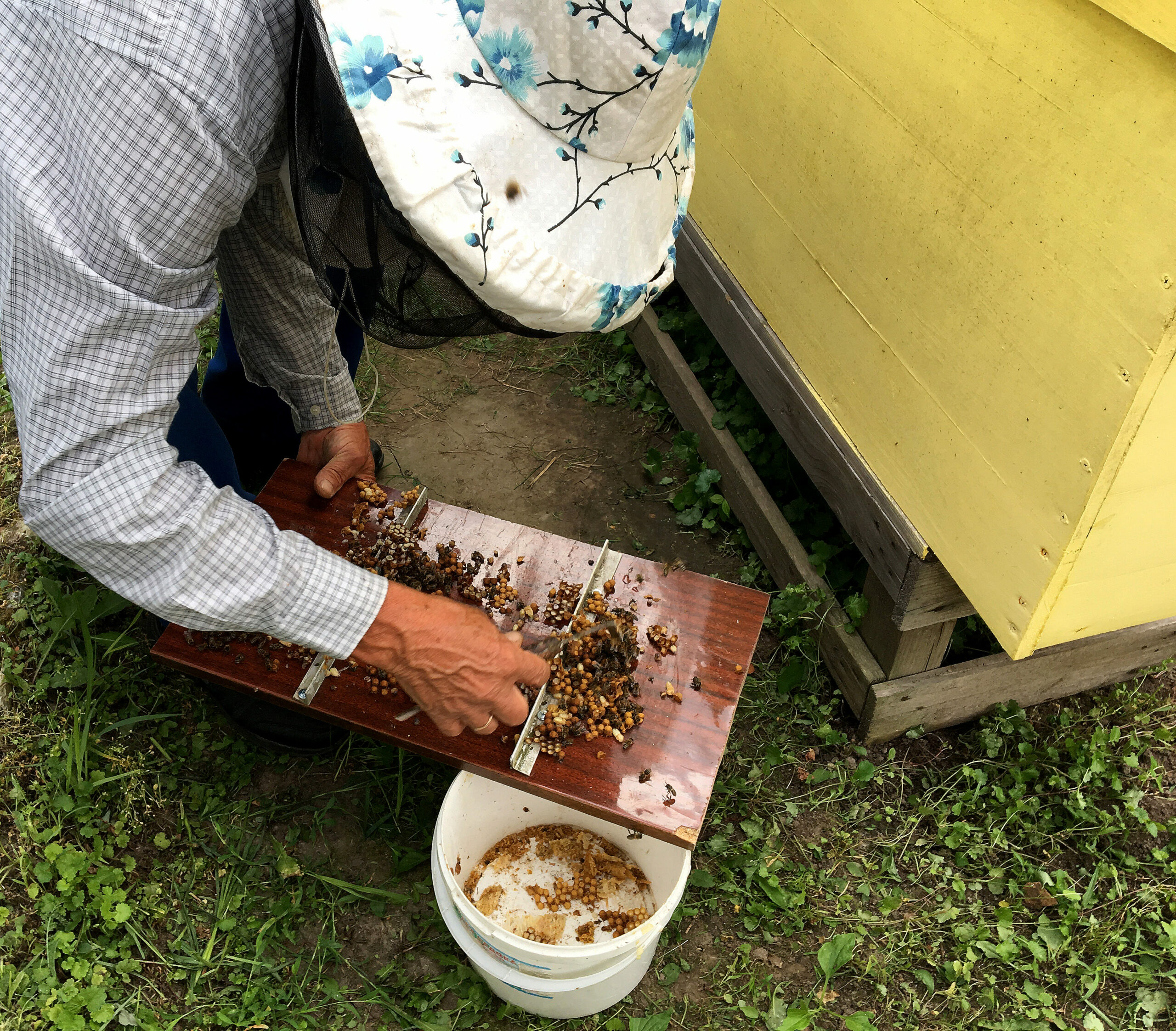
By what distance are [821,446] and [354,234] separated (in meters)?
1.72

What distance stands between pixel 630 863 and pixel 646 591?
0.76 meters

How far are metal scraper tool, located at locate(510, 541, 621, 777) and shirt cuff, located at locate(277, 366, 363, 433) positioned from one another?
0.87 m

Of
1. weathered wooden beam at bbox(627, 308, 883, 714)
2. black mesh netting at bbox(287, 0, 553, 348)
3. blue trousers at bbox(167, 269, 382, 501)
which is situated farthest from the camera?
weathered wooden beam at bbox(627, 308, 883, 714)

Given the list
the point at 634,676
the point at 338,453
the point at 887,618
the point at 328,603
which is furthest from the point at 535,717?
the point at 887,618

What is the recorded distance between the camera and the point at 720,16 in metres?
3.03

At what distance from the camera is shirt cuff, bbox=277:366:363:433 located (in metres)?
2.78

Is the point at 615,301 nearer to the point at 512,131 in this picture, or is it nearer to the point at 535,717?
the point at 512,131

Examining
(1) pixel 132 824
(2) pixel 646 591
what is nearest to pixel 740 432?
(2) pixel 646 591

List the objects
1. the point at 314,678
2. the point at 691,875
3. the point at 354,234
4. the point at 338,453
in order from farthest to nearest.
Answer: the point at 338,453
the point at 691,875
the point at 314,678
the point at 354,234

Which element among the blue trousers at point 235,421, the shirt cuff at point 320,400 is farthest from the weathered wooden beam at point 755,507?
the shirt cuff at point 320,400

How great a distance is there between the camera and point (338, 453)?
9.20 ft

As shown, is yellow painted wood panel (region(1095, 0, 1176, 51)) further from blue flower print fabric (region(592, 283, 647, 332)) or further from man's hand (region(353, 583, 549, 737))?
man's hand (region(353, 583, 549, 737))

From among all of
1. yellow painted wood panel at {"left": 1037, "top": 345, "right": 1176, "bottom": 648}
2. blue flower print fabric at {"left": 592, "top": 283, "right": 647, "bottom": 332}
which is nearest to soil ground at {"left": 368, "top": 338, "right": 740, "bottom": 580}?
yellow painted wood panel at {"left": 1037, "top": 345, "right": 1176, "bottom": 648}

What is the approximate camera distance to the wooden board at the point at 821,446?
8.76 feet
